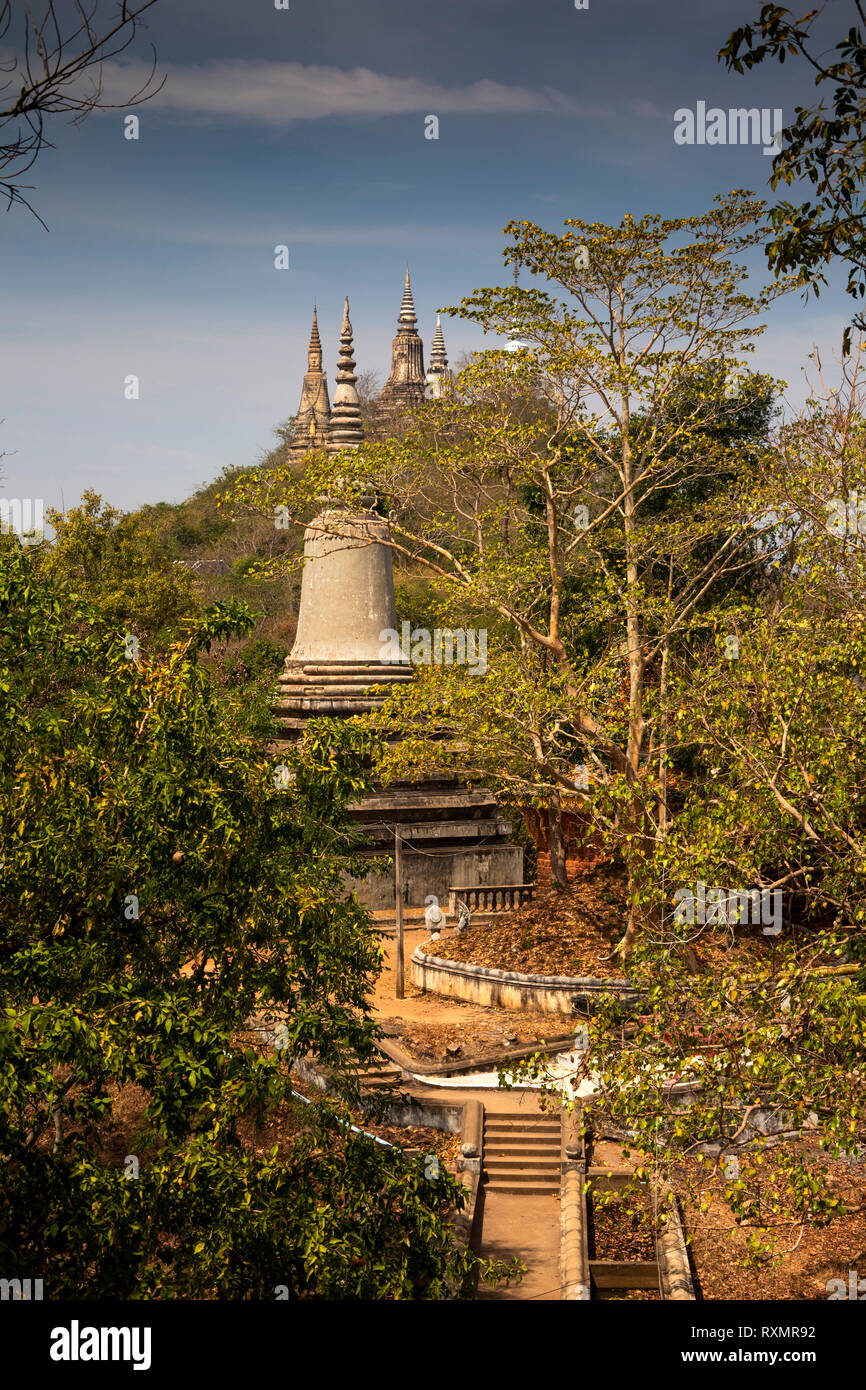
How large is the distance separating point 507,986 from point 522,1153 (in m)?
4.56

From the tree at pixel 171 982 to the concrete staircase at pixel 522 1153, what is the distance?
663 centimetres

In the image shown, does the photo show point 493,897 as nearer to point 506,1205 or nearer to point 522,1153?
point 522,1153

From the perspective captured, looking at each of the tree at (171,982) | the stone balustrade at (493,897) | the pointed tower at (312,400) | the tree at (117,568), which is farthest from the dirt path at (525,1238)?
the pointed tower at (312,400)

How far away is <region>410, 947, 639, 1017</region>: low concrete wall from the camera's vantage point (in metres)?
20.2

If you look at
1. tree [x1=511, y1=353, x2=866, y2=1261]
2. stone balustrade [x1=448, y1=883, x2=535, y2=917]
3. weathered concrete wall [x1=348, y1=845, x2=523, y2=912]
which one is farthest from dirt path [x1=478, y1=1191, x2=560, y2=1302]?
weathered concrete wall [x1=348, y1=845, x2=523, y2=912]

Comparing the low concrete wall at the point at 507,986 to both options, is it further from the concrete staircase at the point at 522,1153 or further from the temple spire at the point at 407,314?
the temple spire at the point at 407,314

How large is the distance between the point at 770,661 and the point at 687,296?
31.2 feet

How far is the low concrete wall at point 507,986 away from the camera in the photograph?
66.4ft

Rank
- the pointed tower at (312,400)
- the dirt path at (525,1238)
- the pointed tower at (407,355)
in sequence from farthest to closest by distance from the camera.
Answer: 1. the pointed tower at (407,355)
2. the pointed tower at (312,400)
3. the dirt path at (525,1238)

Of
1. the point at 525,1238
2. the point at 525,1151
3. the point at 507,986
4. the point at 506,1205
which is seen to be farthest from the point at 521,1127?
the point at 507,986
